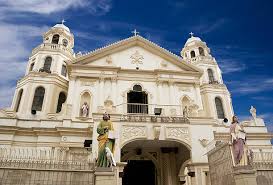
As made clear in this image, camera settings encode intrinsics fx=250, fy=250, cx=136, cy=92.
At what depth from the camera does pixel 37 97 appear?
2352cm

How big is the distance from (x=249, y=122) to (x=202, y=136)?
10.7m

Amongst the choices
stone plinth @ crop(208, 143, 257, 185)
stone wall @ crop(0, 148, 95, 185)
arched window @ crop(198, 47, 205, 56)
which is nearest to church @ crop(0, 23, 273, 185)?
stone plinth @ crop(208, 143, 257, 185)

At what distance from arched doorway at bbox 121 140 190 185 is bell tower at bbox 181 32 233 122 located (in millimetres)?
8816

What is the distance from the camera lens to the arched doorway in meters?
18.0

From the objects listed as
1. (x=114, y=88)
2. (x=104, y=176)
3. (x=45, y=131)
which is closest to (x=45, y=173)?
(x=104, y=176)

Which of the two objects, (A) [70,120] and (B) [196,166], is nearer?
(B) [196,166]

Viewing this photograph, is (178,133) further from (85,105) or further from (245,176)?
(85,105)

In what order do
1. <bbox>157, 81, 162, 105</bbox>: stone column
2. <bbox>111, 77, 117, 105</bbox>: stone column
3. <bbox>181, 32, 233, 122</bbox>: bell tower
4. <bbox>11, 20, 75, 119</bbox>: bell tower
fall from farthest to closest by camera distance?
<bbox>181, 32, 233, 122</bbox>: bell tower
<bbox>11, 20, 75, 119</bbox>: bell tower
<bbox>157, 81, 162, 105</bbox>: stone column
<bbox>111, 77, 117, 105</bbox>: stone column

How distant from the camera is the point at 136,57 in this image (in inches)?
891

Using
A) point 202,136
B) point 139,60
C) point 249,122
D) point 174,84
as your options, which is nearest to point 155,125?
point 202,136

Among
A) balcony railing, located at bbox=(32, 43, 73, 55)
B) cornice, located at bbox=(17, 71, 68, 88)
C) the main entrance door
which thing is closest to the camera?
the main entrance door

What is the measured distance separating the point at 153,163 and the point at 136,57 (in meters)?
9.40

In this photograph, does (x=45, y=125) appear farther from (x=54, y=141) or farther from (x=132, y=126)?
(x=132, y=126)

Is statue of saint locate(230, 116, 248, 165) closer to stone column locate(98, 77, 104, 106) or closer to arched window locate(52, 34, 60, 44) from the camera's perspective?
stone column locate(98, 77, 104, 106)
